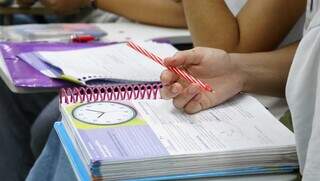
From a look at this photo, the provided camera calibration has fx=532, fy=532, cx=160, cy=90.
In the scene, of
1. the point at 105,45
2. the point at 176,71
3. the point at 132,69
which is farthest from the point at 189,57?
the point at 105,45

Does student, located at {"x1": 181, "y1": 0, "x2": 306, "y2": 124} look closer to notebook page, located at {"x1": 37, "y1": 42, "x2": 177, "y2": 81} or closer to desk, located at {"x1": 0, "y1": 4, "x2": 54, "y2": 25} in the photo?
notebook page, located at {"x1": 37, "y1": 42, "x2": 177, "y2": 81}

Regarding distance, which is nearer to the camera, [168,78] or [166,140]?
[166,140]

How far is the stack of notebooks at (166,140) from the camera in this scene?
0.67 metres

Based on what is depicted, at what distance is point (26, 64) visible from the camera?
1.21 meters

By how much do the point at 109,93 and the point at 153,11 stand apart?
906 millimetres

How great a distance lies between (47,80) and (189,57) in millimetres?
362

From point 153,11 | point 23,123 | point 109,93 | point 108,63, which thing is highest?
point 109,93

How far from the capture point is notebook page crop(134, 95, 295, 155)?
0.72 m

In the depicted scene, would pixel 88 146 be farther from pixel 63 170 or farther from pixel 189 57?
pixel 189 57

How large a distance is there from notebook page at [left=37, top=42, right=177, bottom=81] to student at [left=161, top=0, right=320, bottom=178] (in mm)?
216

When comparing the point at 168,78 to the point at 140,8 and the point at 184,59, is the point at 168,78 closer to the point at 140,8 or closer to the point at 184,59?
the point at 184,59

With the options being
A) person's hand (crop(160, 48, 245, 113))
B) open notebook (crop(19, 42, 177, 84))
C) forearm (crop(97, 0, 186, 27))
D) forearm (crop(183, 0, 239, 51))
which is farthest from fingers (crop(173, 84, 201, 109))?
forearm (crop(97, 0, 186, 27))

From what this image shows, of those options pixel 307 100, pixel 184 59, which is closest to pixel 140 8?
pixel 184 59

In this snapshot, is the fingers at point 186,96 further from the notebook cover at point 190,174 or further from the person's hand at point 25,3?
the person's hand at point 25,3
